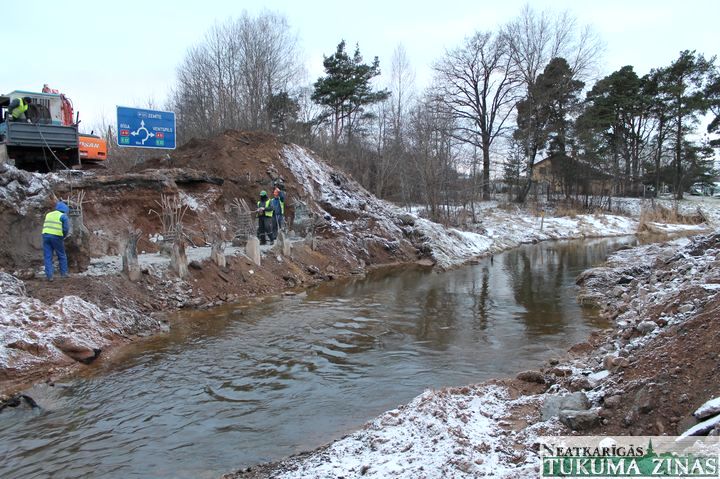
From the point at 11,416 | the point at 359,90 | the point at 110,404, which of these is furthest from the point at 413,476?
the point at 359,90

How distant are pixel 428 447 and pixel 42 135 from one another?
51.4 feet

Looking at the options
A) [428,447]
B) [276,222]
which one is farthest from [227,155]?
[428,447]

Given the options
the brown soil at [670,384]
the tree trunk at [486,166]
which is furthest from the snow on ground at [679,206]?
the brown soil at [670,384]

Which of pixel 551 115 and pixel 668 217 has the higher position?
pixel 551 115

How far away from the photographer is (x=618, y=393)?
4.89 meters

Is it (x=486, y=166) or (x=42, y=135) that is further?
(x=486, y=166)

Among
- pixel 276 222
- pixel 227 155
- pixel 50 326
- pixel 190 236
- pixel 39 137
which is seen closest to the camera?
pixel 50 326

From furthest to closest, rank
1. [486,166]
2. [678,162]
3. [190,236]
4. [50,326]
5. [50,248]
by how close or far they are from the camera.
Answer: [678,162]
[486,166]
[190,236]
[50,248]
[50,326]

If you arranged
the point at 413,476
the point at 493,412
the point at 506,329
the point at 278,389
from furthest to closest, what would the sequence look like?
the point at 506,329
the point at 278,389
the point at 493,412
the point at 413,476

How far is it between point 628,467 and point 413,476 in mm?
1611

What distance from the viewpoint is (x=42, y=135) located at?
Answer: 1555 cm

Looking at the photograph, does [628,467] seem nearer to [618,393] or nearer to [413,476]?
[618,393]

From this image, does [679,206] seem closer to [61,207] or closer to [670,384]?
[670,384]

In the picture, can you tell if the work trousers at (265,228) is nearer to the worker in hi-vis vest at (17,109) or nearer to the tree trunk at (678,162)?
the worker in hi-vis vest at (17,109)
